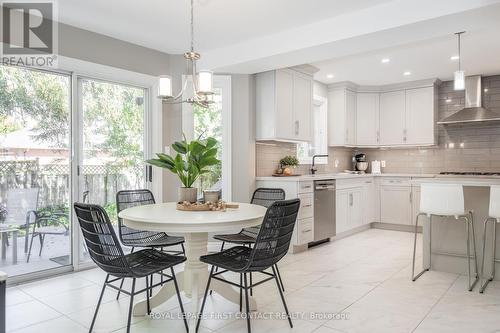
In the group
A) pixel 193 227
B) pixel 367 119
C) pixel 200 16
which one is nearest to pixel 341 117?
pixel 367 119

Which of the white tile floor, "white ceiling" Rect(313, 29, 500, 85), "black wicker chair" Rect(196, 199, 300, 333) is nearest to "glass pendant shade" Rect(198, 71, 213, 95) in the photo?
"black wicker chair" Rect(196, 199, 300, 333)

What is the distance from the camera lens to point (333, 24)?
3367mm

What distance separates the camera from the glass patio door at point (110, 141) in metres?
3.82

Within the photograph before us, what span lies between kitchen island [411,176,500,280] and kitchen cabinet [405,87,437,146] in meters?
2.53

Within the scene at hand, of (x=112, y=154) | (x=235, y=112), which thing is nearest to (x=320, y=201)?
(x=235, y=112)

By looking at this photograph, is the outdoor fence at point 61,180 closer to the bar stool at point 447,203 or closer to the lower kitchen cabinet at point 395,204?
the bar stool at point 447,203

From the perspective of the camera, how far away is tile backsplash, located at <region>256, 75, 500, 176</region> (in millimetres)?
5578

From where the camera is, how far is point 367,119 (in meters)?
6.44

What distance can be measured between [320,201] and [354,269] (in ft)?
3.78

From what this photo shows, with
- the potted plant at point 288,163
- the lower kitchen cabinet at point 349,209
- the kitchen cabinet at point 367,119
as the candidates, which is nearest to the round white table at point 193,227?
the potted plant at point 288,163

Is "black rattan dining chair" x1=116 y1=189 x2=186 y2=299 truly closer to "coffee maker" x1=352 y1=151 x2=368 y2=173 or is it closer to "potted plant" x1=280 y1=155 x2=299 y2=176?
"potted plant" x1=280 y1=155 x2=299 y2=176

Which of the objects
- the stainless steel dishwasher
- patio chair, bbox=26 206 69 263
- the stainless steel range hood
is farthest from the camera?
the stainless steel range hood

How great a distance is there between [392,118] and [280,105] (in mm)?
2746

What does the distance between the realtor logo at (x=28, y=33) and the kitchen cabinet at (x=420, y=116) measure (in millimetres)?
5404
